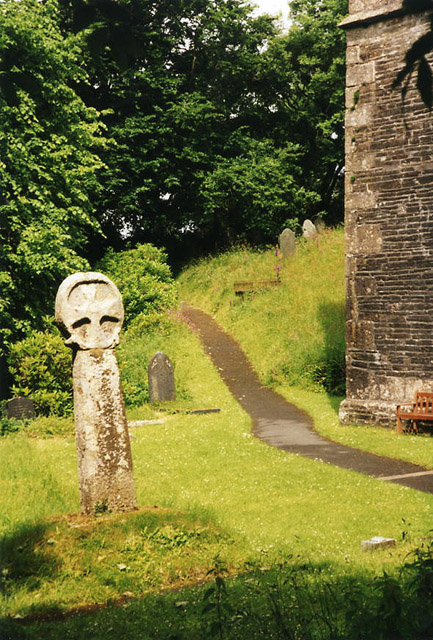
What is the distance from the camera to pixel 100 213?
3569cm

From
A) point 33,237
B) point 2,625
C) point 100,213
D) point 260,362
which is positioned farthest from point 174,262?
point 2,625

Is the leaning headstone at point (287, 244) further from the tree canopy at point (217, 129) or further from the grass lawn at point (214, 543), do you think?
the grass lawn at point (214, 543)

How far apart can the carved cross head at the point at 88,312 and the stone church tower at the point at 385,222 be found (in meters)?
8.43

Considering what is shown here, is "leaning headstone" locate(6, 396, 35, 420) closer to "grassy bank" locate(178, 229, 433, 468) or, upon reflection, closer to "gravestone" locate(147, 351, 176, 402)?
"gravestone" locate(147, 351, 176, 402)

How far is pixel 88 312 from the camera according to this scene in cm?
794

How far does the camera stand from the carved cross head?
787cm

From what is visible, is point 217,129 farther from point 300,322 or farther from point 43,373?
point 43,373

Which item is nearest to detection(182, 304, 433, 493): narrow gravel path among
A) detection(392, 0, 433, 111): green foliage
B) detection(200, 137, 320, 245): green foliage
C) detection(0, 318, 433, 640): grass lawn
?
detection(0, 318, 433, 640): grass lawn

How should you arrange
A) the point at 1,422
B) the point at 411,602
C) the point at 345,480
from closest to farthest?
the point at 411,602 < the point at 345,480 < the point at 1,422

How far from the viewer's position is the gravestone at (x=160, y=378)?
18484 millimetres

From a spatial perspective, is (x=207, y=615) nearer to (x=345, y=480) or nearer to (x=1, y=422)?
(x=345, y=480)

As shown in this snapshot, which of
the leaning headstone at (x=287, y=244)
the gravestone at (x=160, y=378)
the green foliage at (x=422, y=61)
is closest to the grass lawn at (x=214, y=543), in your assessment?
the gravestone at (x=160, y=378)

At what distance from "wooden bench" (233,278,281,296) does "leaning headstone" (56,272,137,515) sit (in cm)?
1937

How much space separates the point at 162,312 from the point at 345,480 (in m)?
16.6
